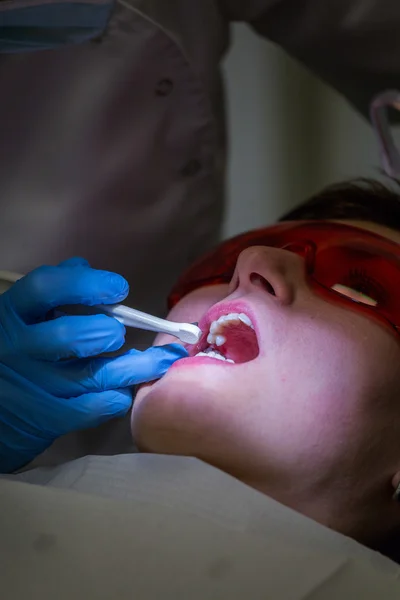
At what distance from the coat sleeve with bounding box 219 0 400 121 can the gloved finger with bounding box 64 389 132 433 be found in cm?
69

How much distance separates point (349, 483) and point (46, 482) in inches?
13.7

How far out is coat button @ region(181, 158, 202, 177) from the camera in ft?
3.67

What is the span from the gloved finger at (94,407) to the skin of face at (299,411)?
44 millimetres

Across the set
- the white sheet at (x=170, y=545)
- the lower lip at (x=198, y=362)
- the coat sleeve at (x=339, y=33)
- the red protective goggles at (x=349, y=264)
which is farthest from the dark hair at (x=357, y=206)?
the white sheet at (x=170, y=545)

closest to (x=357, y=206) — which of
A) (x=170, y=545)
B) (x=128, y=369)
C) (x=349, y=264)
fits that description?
(x=349, y=264)

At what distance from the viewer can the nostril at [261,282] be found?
81 centimetres

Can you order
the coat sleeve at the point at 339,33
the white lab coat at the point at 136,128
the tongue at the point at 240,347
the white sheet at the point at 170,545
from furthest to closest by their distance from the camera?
the coat sleeve at the point at 339,33, the white lab coat at the point at 136,128, the tongue at the point at 240,347, the white sheet at the point at 170,545

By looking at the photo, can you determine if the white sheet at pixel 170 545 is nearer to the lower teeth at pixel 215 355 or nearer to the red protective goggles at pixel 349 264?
the lower teeth at pixel 215 355

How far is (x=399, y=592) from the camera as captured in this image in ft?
1.97

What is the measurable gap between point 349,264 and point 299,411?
22 cm

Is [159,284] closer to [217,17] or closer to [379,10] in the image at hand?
[217,17]

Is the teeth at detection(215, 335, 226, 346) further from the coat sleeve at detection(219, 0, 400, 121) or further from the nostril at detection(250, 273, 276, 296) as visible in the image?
the coat sleeve at detection(219, 0, 400, 121)

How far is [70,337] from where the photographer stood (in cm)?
77

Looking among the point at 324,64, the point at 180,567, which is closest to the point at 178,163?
the point at 324,64
